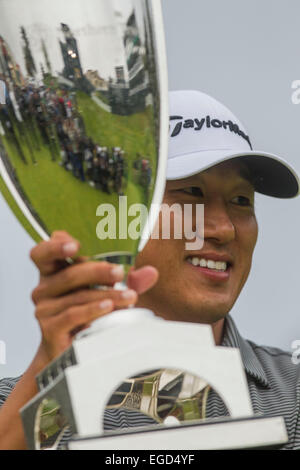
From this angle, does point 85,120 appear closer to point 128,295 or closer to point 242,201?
point 128,295

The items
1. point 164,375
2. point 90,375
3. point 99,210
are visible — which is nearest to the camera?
point 90,375

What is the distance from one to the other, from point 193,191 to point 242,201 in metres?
0.12

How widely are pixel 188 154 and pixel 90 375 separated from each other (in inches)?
30.6

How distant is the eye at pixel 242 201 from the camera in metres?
1.30

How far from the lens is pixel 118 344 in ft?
1.71

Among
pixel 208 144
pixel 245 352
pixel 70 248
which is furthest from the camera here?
pixel 245 352

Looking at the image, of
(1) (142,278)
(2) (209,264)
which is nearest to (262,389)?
(2) (209,264)

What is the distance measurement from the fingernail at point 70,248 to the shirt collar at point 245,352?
0.79 meters

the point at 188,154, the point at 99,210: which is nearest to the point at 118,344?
the point at 99,210

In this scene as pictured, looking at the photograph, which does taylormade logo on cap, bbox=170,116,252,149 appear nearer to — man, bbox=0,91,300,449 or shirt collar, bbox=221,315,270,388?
man, bbox=0,91,300,449

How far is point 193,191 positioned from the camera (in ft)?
4.10

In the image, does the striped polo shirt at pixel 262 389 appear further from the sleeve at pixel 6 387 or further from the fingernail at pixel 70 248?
the fingernail at pixel 70 248

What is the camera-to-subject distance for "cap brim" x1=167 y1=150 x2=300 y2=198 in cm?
117
